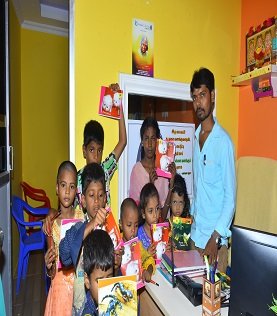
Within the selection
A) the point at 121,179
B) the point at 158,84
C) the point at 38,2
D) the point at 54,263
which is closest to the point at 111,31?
the point at 158,84

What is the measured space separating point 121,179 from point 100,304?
1.26 metres

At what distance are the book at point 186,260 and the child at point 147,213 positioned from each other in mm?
197

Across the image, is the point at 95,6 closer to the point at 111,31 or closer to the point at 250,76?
the point at 111,31

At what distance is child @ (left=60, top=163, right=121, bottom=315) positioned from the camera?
123 cm

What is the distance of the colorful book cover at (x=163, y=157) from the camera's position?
6.79ft

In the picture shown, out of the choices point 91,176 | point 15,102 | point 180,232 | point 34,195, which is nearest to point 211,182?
point 180,232

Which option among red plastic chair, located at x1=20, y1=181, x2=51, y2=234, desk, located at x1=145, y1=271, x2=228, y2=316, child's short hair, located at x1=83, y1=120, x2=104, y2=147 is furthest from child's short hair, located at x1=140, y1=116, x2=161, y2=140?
red plastic chair, located at x1=20, y1=181, x2=51, y2=234

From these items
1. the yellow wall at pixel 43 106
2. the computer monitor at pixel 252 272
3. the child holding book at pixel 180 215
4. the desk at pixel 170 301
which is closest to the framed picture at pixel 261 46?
the child holding book at pixel 180 215

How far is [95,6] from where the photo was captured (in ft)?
6.46

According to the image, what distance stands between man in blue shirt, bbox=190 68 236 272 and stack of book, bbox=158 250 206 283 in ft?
0.27

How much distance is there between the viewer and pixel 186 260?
1504 millimetres

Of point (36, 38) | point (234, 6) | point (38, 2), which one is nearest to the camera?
point (234, 6)

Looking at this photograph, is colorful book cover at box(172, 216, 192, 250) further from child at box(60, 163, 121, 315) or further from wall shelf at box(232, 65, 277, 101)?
wall shelf at box(232, 65, 277, 101)

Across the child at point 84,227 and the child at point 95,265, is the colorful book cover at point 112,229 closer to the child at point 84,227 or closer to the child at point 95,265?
the child at point 84,227
